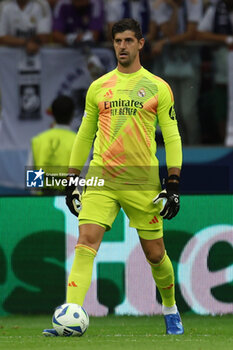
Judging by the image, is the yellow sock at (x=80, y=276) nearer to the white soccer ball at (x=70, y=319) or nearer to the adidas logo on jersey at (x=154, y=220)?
the white soccer ball at (x=70, y=319)

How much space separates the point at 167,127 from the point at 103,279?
277cm

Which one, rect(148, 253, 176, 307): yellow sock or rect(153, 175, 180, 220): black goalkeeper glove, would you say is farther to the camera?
rect(148, 253, 176, 307): yellow sock

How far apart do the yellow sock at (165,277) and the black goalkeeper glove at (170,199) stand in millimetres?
422

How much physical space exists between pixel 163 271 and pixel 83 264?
2.85 ft

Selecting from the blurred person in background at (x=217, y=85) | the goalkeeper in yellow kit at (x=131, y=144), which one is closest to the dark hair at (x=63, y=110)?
the goalkeeper in yellow kit at (x=131, y=144)

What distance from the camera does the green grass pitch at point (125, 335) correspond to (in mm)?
6434

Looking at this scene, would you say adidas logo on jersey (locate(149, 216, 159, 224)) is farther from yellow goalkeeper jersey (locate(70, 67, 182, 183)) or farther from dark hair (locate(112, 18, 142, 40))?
dark hair (locate(112, 18, 142, 40))

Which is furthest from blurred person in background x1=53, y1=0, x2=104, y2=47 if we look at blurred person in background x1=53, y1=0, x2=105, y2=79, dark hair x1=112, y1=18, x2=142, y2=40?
dark hair x1=112, y1=18, x2=142, y2=40

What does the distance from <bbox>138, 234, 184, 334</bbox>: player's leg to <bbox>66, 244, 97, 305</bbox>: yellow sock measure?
0.60 meters

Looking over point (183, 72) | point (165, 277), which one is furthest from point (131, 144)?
point (183, 72)

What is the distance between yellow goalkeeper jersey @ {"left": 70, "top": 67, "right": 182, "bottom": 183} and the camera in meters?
7.21

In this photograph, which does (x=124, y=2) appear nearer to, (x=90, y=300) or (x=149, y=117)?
(x=90, y=300)

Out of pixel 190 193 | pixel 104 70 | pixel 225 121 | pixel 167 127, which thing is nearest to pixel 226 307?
pixel 190 193

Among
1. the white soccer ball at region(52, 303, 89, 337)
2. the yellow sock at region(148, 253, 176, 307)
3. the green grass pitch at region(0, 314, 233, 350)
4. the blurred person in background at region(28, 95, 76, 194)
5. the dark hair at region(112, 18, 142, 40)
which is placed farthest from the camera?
the blurred person in background at region(28, 95, 76, 194)
